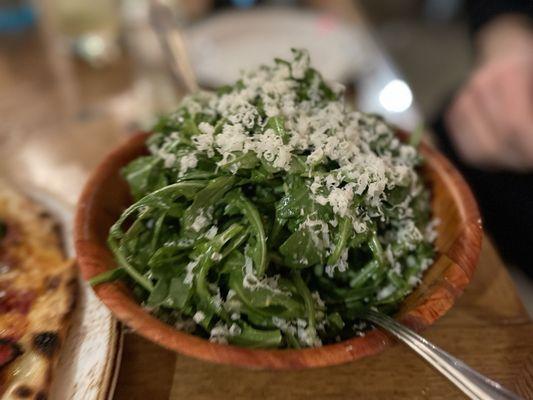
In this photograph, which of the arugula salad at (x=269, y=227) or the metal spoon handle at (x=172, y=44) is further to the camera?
the metal spoon handle at (x=172, y=44)

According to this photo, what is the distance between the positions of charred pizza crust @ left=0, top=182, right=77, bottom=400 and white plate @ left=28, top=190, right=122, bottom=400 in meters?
0.02

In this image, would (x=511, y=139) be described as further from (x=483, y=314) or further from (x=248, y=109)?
(x=248, y=109)

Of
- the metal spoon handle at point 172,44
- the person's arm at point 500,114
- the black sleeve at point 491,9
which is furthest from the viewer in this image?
the black sleeve at point 491,9

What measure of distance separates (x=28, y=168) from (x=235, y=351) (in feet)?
3.43

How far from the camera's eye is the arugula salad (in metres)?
0.84

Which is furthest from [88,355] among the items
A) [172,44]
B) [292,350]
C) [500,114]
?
[500,114]

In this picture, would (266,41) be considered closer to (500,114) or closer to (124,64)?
(124,64)

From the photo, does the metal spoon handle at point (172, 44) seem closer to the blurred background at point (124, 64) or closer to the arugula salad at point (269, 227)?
the blurred background at point (124, 64)

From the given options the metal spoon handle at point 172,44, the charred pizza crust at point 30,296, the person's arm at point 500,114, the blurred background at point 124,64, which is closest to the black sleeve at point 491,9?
the person's arm at point 500,114

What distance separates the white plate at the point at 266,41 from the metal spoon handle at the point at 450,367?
1.21m

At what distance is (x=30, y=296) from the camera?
1015mm

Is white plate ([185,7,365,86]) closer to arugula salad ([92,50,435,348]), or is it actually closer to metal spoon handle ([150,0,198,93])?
metal spoon handle ([150,0,198,93])

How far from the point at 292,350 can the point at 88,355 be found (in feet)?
1.23

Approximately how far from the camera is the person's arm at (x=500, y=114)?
1.41m
